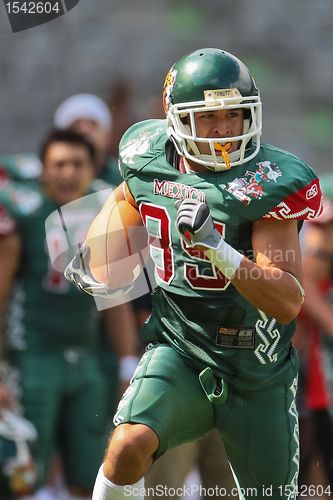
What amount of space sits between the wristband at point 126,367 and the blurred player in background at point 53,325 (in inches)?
5.0

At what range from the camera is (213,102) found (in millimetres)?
3691

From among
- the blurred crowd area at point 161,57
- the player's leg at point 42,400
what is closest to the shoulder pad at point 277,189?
the player's leg at point 42,400

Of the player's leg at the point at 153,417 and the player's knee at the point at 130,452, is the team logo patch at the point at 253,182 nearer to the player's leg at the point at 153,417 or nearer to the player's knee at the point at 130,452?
the player's leg at the point at 153,417

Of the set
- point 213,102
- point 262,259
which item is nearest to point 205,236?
point 262,259

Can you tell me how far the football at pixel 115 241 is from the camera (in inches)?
159

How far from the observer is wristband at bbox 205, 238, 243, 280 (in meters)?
3.50

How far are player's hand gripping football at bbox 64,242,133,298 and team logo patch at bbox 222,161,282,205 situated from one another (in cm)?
55

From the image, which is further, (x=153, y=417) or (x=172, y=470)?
(x=172, y=470)

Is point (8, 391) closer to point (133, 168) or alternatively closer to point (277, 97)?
point (133, 168)

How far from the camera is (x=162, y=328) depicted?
396cm

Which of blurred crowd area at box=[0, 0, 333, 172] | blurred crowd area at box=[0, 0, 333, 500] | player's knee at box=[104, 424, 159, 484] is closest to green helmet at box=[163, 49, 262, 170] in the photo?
player's knee at box=[104, 424, 159, 484]

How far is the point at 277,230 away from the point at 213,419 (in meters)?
0.66

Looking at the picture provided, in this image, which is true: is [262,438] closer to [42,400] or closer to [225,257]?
[225,257]

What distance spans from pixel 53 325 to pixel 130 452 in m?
2.35
